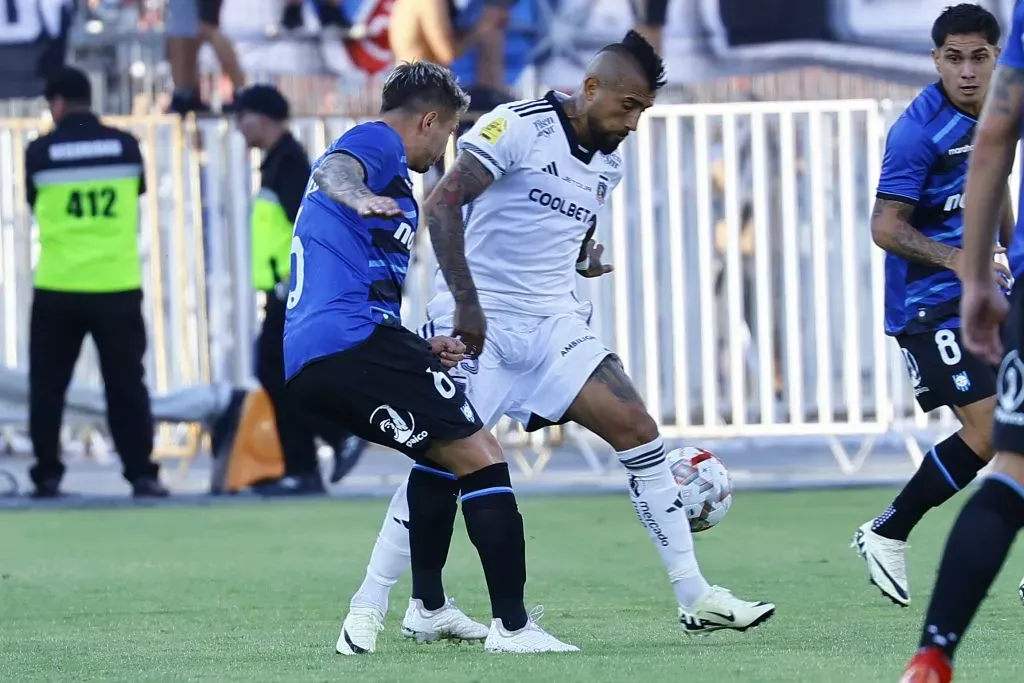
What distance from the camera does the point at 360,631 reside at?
6.27 m

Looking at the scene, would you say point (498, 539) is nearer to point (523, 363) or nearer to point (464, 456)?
point (464, 456)

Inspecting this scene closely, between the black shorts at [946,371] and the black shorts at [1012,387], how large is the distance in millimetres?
2720

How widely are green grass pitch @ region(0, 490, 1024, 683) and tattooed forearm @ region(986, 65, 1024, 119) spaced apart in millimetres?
1469

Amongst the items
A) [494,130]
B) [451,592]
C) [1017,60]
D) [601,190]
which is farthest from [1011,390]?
[451,592]

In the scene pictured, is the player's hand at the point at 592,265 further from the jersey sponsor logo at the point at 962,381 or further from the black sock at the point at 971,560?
the black sock at the point at 971,560

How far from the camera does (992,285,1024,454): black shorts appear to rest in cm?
446

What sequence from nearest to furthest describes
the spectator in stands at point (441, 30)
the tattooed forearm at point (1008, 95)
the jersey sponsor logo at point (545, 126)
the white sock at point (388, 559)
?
1. the tattooed forearm at point (1008, 95)
2. the white sock at point (388, 559)
3. the jersey sponsor logo at point (545, 126)
4. the spectator in stands at point (441, 30)

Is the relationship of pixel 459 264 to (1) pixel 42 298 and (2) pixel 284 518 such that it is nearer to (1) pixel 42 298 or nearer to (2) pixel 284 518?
(2) pixel 284 518

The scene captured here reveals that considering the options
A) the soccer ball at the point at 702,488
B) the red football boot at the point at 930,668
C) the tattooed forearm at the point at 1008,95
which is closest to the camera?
the red football boot at the point at 930,668

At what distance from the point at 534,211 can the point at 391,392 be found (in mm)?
1108

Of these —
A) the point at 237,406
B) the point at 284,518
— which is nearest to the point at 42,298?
the point at 237,406

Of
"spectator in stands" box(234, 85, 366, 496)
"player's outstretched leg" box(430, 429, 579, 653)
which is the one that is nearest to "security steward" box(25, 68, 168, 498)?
"spectator in stands" box(234, 85, 366, 496)

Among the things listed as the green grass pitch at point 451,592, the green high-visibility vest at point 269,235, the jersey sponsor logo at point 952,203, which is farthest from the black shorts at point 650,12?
the jersey sponsor logo at point 952,203

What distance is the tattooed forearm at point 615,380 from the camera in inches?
264
